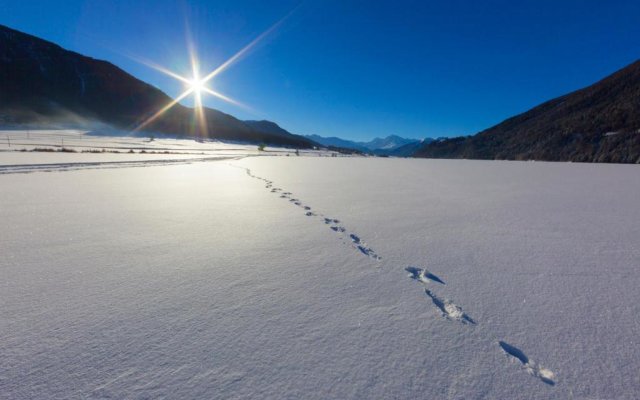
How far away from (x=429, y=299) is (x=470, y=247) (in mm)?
1157

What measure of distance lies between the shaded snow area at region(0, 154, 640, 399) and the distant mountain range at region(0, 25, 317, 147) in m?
79.2

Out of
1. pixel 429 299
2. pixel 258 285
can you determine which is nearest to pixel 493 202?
pixel 429 299

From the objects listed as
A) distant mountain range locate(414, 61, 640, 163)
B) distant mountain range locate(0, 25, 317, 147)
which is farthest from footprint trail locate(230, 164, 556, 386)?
distant mountain range locate(0, 25, 317, 147)

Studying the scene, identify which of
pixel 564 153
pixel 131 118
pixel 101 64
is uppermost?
pixel 101 64

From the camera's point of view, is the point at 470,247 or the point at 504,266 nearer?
the point at 504,266

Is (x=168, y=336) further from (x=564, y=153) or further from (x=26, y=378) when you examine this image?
(x=564, y=153)

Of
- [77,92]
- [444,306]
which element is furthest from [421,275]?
[77,92]

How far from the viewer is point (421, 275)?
206 cm

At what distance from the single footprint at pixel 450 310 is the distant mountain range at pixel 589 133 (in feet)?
169

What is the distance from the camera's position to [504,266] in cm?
219

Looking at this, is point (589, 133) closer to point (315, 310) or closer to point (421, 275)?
point (421, 275)

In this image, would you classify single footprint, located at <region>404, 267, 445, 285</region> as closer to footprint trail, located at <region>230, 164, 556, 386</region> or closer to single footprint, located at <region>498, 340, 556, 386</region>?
footprint trail, located at <region>230, 164, 556, 386</region>

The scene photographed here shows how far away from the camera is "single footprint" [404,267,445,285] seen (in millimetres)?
1985

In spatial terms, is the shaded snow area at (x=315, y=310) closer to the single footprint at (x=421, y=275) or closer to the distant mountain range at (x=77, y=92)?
the single footprint at (x=421, y=275)
